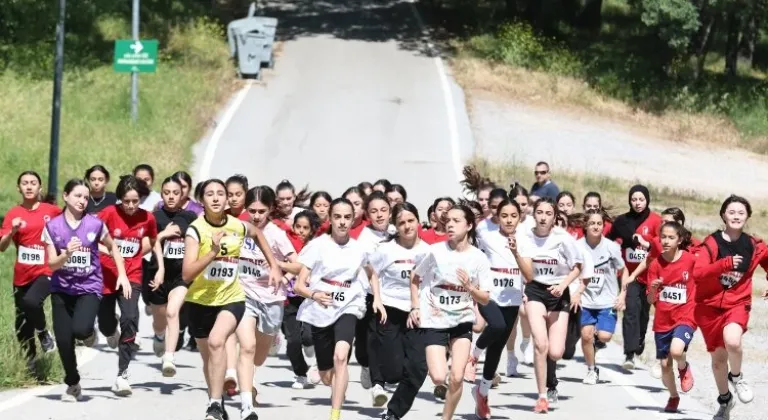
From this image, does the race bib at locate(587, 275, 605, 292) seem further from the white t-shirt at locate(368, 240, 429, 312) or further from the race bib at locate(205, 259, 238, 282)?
the race bib at locate(205, 259, 238, 282)

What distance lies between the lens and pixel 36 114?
32906 mm

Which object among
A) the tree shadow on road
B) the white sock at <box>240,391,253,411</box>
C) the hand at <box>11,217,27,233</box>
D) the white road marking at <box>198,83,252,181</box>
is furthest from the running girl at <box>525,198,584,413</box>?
the tree shadow on road

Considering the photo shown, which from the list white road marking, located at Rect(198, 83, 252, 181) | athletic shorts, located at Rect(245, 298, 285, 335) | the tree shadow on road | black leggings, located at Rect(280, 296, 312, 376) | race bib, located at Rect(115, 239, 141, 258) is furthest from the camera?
the tree shadow on road

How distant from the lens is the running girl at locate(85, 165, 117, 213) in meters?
14.0

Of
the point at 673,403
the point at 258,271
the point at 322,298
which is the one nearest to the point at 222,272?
the point at 322,298

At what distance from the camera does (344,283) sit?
11.6 m

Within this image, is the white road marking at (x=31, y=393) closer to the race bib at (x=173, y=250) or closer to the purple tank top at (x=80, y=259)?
the purple tank top at (x=80, y=259)

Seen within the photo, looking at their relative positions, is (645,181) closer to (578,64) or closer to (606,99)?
(606,99)

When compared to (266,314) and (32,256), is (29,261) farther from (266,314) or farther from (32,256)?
(266,314)

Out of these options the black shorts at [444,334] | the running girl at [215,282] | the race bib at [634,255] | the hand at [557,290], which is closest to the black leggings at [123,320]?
the running girl at [215,282]

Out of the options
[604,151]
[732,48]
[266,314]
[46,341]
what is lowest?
[46,341]

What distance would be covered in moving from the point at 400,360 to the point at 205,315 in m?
1.62

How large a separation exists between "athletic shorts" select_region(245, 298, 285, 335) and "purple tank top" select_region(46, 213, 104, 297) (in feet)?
3.94

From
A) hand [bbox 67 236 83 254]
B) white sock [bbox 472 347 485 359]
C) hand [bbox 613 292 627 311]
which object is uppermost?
hand [bbox 67 236 83 254]
